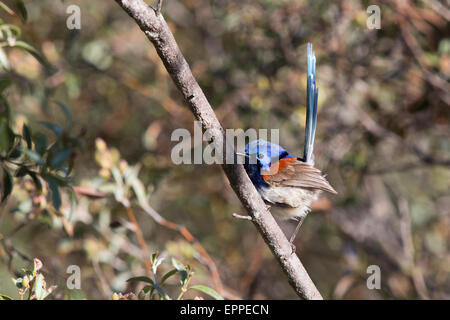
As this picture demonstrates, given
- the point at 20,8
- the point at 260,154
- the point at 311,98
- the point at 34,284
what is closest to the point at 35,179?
the point at 34,284

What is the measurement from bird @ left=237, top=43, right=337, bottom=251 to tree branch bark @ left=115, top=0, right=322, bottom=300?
116 cm

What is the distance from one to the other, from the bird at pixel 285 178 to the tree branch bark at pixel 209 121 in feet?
3.80

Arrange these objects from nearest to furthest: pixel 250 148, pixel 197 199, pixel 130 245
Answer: pixel 250 148 → pixel 130 245 → pixel 197 199

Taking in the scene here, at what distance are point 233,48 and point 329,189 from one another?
219cm

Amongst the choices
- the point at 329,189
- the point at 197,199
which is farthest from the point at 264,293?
the point at 329,189

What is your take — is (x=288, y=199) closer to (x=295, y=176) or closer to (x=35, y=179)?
(x=295, y=176)

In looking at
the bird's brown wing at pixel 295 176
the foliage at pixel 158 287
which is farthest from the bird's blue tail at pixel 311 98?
the foliage at pixel 158 287

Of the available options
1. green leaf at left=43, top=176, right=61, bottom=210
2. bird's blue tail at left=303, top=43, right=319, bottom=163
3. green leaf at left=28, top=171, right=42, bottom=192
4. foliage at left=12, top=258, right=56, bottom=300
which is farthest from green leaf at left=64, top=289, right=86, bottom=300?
bird's blue tail at left=303, top=43, right=319, bottom=163

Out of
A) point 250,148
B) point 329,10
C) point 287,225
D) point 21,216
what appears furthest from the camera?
point 287,225

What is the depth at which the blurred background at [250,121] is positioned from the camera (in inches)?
158

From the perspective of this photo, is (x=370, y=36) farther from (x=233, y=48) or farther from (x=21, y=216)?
(x=21, y=216)

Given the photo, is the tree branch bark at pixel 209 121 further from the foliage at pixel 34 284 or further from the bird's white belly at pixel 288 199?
the bird's white belly at pixel 288 199

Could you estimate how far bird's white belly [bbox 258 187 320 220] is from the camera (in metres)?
3.63

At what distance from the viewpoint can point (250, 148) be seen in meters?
3.68
